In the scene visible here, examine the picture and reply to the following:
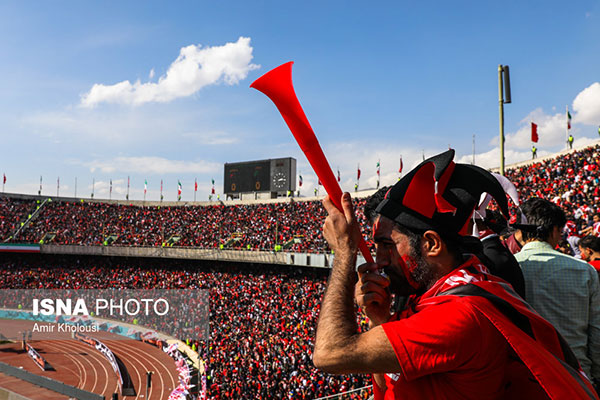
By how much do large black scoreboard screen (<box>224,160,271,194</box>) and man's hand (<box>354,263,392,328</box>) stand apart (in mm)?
37166

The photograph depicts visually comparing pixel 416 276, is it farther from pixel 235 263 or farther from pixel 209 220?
pixel 209 220

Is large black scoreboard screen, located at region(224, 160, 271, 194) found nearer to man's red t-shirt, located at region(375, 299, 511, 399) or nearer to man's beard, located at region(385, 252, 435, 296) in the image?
man's beard, located at region(385, 252, 435, 296)

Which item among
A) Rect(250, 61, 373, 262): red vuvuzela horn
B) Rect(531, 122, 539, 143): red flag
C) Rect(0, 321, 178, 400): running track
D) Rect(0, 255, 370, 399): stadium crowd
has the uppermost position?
Rect(531, 122, 539, 143): red flag

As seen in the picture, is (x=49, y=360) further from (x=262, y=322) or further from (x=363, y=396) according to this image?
(x=363, y=396)

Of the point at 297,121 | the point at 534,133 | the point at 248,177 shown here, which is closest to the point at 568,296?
the point at 297,121

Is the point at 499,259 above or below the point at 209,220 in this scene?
above

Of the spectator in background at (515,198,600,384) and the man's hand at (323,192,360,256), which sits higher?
the man's hand at (323,192,360,256)

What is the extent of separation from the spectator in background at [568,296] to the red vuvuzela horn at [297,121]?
1754mm

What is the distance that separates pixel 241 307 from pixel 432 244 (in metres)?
25.9

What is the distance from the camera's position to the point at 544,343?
1.33 meters

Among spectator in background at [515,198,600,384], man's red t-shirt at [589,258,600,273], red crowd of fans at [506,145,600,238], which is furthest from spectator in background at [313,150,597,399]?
red crowd of fans at [506,145,600,238]

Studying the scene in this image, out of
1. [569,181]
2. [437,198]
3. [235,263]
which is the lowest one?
[235,263]

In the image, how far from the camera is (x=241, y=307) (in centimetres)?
2612

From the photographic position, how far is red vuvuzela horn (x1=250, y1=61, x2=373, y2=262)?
66.0 inches
